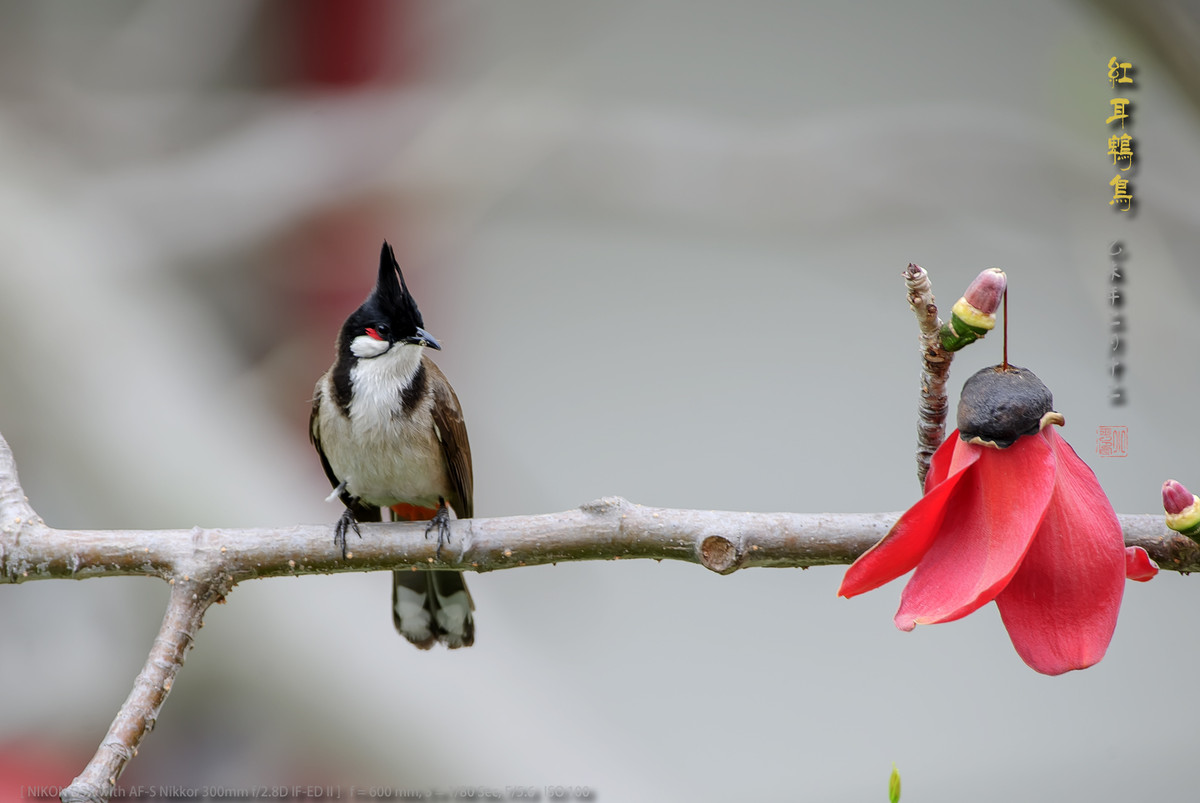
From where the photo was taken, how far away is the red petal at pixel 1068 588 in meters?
0.35

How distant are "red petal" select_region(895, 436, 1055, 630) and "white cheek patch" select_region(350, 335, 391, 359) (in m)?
0.52

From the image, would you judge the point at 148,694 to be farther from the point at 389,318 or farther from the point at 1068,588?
the point at 1068,588

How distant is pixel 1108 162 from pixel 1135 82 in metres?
0.20

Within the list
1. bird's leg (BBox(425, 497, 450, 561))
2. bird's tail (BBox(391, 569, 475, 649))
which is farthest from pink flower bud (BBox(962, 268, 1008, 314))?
bird's tail (BBox(391, 569, 475, 649))

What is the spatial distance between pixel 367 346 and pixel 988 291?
0.57 metres

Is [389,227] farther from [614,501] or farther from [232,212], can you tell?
[614,501]

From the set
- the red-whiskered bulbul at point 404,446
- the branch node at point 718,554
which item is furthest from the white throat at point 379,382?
the branch node at point 718,554

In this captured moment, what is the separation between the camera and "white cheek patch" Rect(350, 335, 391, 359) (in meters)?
0.77

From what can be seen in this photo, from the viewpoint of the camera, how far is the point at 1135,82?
1066 millimetres

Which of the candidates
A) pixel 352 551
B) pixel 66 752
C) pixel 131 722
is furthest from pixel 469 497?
pixel 66 752

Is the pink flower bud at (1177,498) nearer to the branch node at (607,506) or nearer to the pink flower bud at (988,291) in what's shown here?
the pink flower bud at (988,291)

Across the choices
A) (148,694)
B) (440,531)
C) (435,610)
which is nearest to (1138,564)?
(440,531)

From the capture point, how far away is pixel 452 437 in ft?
2.84

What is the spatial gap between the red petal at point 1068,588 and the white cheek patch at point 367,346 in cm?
55
